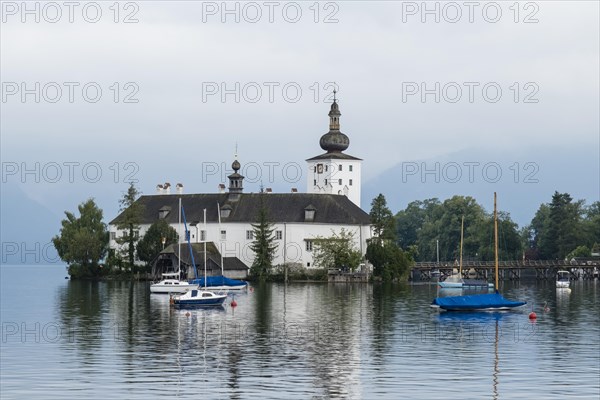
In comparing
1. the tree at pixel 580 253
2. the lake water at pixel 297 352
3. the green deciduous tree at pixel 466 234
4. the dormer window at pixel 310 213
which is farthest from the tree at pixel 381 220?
the lake water at pixel 297 352

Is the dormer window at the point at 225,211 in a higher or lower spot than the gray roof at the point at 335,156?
lower

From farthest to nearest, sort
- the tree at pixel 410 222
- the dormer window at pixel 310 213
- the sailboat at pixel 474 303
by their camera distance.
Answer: the tree at pixel 410 222 < the dormer window at pixel 310 213 < the sailboat at pixel 474 303

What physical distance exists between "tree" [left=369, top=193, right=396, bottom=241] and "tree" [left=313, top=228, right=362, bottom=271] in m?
2.84

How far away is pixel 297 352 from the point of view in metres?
45.3

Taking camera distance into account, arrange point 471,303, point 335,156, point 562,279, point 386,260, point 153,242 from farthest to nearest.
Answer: point 335,156
point 562,279
point 153,242
point 386,260
point 471,303

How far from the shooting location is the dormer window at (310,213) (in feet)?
396

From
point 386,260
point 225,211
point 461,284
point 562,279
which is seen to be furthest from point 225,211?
point 562,279

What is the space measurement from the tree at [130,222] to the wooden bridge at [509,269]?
3109 centimetres

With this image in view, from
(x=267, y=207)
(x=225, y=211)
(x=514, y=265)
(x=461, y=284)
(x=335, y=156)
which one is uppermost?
(x=335, y=156)

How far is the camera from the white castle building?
120 metres

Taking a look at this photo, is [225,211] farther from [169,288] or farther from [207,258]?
[169,288]

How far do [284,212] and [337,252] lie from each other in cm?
986

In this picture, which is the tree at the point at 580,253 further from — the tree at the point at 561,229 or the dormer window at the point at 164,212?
the dormer window at the point at 164,212

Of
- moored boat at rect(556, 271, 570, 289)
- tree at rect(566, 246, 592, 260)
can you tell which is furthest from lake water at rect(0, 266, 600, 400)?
tree at rect(566, 246, 592, 260)
